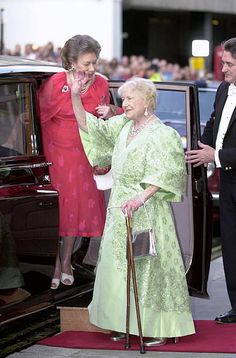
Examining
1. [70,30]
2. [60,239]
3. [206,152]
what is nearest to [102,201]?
[60,239]

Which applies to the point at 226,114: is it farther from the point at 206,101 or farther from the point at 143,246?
the point at 206,101

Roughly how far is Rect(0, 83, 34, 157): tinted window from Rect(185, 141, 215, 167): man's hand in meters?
1.07

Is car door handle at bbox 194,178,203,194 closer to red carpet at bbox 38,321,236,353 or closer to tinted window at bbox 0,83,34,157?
red carpet at bbox 38,321,236,353

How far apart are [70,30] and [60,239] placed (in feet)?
77.3

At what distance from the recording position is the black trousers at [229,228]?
684 centimetres

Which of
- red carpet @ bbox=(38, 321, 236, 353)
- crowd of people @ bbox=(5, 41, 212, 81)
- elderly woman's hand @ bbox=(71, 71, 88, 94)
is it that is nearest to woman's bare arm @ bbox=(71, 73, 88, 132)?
elderly woman's hand @ bbox=(71, 71, 88, 94)

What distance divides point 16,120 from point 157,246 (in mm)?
1188

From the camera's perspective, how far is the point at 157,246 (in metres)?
6.24

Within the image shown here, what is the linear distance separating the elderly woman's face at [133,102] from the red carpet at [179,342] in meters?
1.43

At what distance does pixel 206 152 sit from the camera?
675cm

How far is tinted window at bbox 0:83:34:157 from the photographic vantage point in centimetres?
631

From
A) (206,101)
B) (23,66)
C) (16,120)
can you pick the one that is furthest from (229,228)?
(206,101)

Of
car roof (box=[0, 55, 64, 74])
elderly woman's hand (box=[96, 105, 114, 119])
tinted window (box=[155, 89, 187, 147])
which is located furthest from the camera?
tinted window (box=[155, 89, 187, 147])

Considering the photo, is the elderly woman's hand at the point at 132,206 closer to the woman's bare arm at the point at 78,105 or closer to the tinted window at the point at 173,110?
the woman's bare arm at the point at 78,105
